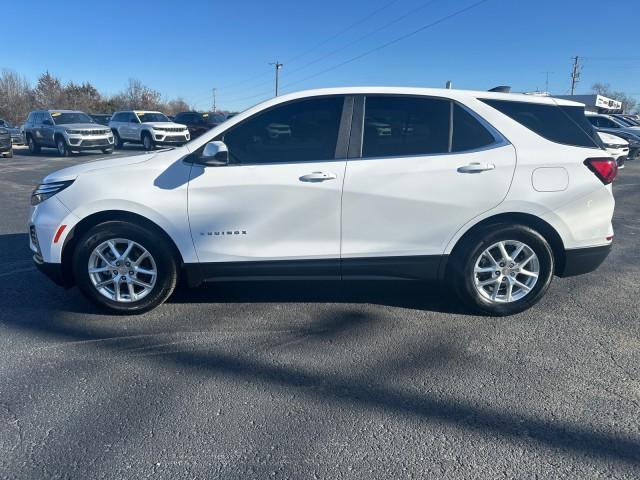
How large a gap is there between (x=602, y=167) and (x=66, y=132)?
20364 millimetres

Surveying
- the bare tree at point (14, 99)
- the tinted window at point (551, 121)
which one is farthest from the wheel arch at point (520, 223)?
the bare tree at point (14, 99)

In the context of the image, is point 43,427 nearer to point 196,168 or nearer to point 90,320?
→ point 90,320

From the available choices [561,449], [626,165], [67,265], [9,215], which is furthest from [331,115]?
[626,165]

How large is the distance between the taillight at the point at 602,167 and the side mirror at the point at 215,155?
2856mm

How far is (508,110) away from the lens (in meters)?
4.23

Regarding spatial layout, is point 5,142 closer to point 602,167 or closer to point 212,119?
point 212,119

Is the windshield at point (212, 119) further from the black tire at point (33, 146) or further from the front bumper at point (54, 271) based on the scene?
the front bumper at point (54, 271)

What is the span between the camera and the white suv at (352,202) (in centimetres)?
405

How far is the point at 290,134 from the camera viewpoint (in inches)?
164

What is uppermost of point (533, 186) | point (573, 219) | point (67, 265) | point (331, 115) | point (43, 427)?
point (331, 115)

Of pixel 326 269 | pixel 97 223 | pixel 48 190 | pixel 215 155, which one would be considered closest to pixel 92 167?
pixel 48 190

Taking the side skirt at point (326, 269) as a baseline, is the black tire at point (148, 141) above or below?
above

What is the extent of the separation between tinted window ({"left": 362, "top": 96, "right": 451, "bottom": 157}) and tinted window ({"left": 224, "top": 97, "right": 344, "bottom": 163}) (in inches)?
10.9

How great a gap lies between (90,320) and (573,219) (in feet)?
13.1
